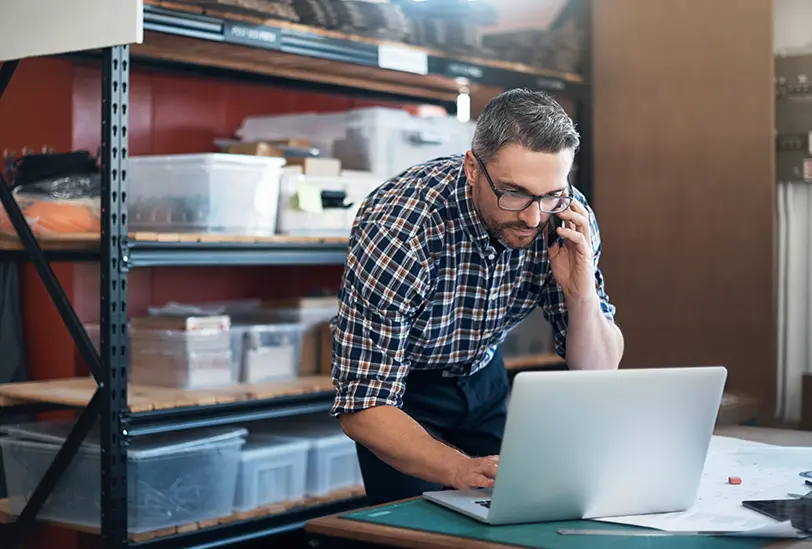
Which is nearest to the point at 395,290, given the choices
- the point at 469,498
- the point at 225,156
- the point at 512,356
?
the point at 469,498

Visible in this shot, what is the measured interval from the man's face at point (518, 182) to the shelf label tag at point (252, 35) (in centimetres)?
119

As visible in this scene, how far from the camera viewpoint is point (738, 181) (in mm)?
3994

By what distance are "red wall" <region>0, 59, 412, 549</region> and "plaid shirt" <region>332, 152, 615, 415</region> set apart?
149cm

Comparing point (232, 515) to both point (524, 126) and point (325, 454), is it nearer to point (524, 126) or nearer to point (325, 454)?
point (325, 454)

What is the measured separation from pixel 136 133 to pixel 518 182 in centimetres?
198

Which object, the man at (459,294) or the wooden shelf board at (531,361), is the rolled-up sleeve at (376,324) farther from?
the wooden shelf board at (531,361)

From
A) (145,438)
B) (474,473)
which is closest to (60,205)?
(145,438)

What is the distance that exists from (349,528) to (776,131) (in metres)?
2.84

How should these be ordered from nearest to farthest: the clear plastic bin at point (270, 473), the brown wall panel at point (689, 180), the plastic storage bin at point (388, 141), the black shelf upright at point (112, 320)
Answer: the black shelf upright at point (112, 320) < the clear plastic bin at point (270, 473) < the plastic storage bin at point (388, 141) < the brown wall panel at point (689, 180)

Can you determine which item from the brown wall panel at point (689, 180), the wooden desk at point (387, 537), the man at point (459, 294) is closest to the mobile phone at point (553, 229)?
the man at point (459, 294)

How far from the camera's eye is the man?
1.98 metres

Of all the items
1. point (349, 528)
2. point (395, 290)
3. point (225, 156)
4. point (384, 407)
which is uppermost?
point (225, 156)

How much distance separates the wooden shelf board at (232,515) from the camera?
2902 mm

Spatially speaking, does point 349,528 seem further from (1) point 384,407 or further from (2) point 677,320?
(2) point 677,320
